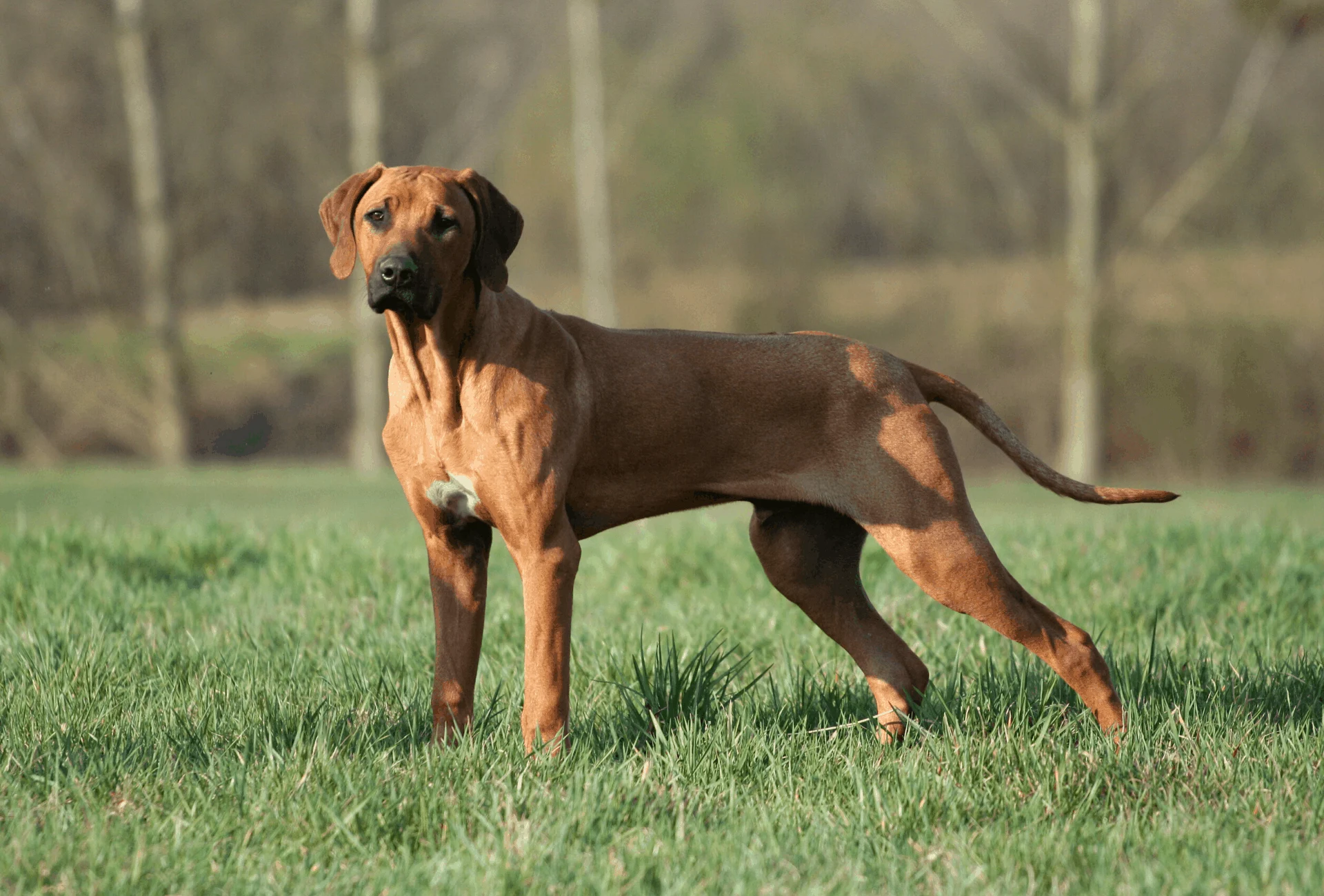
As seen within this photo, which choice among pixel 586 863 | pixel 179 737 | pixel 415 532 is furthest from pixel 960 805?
pixel 415 532

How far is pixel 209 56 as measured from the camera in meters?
25.5

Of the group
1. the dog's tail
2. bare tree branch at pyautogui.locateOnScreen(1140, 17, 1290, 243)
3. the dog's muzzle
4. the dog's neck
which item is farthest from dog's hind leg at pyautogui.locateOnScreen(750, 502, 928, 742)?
bare tree branch at pyautogui.locateOnScreen(1140, 17, 1290, 243)

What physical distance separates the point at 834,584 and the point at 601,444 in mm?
1021

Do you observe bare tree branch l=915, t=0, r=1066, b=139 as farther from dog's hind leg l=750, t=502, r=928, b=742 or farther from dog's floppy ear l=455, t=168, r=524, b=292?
dog's floppy ear l=455, t=168, r=524, b=292

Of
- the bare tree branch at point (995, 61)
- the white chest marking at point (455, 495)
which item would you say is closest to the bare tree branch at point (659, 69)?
the bare tree branch at point (995, 61)

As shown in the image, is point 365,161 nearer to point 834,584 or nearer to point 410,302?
point 834,584

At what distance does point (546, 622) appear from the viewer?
3604mm

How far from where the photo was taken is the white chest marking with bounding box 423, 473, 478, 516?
11.8 ft

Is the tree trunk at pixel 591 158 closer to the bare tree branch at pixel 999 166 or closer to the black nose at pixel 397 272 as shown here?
the bare tree branch at pixel 999 166

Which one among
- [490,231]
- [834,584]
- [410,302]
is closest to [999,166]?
[834,584]

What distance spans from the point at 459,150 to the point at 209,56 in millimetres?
6352

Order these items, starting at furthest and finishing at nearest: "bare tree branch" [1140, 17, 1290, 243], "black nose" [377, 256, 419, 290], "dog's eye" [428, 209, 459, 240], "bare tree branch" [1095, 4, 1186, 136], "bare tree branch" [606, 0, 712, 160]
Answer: "bare tree branch" [606, 0, 712, 160] → "bare tree branch" [1095, 4, 1186, 136] → "bare tree branch" [1140, 17, 1290, 243] → "dog's eye" [428, 209, 459, 240] → "black nose" [377, 256, 419, 290]

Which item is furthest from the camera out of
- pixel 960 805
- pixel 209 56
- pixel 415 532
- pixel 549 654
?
pixel 209 56

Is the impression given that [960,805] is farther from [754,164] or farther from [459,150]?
[754,164]
